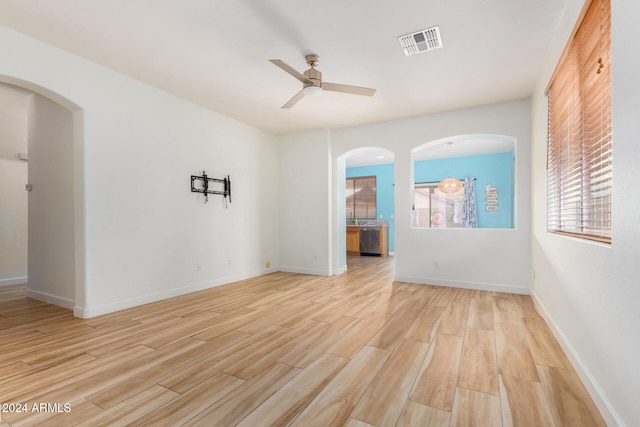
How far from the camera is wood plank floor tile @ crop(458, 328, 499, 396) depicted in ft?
6.26

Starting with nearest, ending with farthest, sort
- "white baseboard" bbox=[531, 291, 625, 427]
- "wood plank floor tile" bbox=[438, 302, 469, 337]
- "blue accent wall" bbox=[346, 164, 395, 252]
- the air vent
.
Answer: "white baseboard" bbox=[531, 291, 625, 427], the air vent, "wood plank floor tile" bbox=[438, 302, 469, 337], "blue accent wall" bbox=[346, 164, 395, 252]

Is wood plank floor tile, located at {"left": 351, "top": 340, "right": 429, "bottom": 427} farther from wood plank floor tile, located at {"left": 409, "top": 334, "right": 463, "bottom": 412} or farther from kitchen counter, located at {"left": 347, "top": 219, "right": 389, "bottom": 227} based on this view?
kitchen counter, located at {"left": 347, "top": 219, "right": 389, "bottom": 227}

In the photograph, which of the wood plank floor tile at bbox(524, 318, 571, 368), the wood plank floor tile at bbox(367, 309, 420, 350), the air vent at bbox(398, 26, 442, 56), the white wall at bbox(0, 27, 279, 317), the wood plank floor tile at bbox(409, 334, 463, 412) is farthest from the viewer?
the white wall at bbox(0, 27, 279, 317)

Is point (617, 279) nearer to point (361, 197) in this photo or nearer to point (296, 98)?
point (296, 98)

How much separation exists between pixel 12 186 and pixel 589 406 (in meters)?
7.62

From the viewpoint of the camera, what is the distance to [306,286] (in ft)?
15.5

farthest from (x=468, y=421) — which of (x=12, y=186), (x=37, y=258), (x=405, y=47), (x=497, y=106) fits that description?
(x=12, y=186)

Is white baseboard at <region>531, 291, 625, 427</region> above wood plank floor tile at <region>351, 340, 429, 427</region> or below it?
above

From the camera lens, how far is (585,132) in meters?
2.09

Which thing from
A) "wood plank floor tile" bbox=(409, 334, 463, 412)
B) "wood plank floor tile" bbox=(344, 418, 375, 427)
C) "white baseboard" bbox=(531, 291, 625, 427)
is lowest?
"wood plank floor tile" bbox=(409, 334, 463, 412)

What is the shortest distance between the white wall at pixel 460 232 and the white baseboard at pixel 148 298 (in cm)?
280

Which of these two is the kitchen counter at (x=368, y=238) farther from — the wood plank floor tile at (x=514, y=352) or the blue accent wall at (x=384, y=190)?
the wood plank floor tile at (x=514, y=352)

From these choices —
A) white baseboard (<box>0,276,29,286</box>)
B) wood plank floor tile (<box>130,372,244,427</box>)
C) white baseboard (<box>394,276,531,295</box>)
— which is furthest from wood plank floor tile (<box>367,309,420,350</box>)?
white baseboard (<box>0,276,29,286</box>)

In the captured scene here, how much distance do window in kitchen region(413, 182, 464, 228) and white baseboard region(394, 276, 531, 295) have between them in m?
4.09
